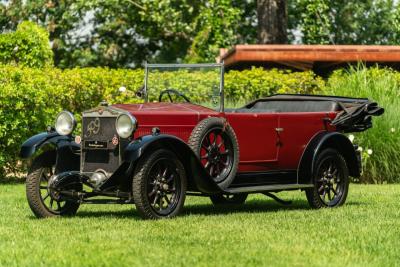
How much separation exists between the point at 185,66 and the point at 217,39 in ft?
50.3

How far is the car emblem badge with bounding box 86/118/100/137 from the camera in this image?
31.2 feet

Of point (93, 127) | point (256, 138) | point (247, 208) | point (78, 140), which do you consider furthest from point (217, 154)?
point (247, 208)

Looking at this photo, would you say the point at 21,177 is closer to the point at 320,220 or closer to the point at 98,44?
the point at 320,220

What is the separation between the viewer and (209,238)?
7824 mm

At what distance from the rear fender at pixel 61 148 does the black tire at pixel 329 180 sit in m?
2.57

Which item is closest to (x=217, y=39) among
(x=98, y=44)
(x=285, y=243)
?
(x=98, y=44)

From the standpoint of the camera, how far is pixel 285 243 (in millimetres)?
7578

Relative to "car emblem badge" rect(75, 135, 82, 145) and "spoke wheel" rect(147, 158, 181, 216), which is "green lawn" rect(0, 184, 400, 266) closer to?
"spoke wheel" rect(147, 158, 181, 216)

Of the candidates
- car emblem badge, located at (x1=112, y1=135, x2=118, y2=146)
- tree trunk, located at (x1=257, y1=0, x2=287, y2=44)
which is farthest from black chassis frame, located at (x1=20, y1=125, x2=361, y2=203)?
tree trunk, located at (x1=257, y1=0, x2=287, y2=44)

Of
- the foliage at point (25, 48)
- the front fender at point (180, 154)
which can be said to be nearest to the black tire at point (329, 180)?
the front fender at point (180, 154)

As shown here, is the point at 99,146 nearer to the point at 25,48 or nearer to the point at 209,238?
the point at 209,238

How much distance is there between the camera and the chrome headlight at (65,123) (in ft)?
32.1

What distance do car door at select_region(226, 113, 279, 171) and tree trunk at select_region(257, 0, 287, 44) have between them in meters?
13.1

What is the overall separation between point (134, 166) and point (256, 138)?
1.59m
